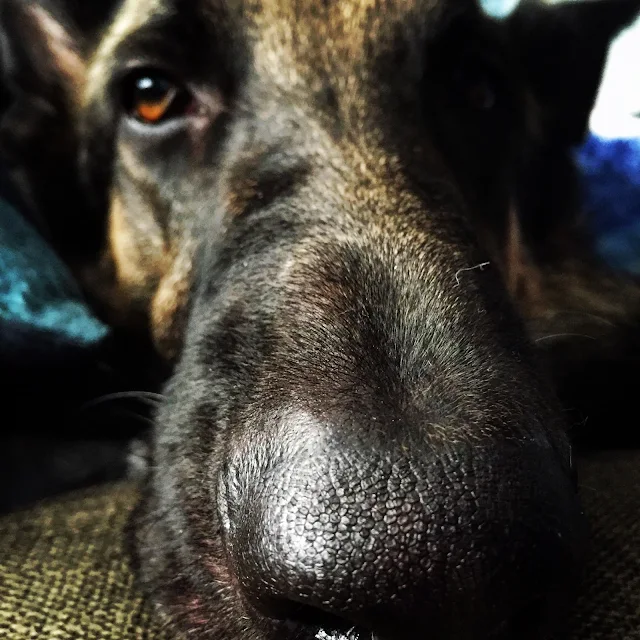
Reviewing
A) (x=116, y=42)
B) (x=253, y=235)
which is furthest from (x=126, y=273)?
(x=253, y=235)

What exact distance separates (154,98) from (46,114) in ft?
1.45

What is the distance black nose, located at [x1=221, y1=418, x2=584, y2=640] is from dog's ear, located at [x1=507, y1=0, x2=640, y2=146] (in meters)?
1.41

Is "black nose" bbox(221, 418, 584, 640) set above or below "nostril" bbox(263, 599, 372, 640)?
above

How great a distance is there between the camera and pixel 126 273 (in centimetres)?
161

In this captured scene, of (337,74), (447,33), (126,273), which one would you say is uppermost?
(447,33)

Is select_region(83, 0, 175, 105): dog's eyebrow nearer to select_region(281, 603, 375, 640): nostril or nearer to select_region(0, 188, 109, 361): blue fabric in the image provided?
select_region(0, 188, 109, 361): blue fabric

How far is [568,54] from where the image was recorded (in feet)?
6.19

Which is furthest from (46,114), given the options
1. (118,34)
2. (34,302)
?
(34,302)

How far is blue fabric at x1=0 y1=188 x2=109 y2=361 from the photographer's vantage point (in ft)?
4.00

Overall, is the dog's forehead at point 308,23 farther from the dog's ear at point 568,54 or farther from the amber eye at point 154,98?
the dog's ear at point 568,54

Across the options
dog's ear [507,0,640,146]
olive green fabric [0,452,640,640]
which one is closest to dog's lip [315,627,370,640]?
olive green fabric [0,452,640,640]

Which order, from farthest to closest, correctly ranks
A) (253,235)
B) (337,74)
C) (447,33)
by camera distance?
(447,33)
(337,74)
(253,235)

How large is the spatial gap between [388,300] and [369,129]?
44cm

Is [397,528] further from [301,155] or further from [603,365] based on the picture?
[603,365]
